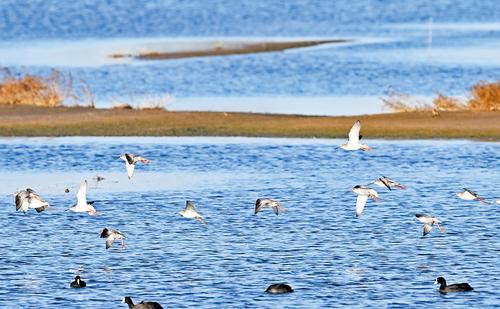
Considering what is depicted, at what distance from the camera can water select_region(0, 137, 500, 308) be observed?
64.3ft

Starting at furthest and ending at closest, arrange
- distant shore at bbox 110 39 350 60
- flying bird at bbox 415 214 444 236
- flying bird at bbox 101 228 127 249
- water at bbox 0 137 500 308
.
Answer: distant shore at bbox 110 39 350 60 < flying bird at bbox 415 214 444 236 < flying bird at bbox 101 228 127 249 < water at bbox 0 137 500 308

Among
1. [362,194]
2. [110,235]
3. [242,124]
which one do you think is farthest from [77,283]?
[242,124]

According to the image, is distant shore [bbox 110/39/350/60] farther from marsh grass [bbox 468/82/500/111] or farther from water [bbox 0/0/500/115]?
marsh grass [bbox 468/82/500/111]

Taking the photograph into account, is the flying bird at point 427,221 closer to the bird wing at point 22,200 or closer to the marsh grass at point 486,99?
the bird wing at point 22,200

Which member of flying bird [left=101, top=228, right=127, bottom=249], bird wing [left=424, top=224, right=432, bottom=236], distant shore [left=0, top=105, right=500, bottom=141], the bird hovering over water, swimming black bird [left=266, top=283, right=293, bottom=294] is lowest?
swimming black bird [left=266, top=283, right=293, bottom=294]

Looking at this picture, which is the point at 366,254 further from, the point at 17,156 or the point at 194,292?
the point at 17,156

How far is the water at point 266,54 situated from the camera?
162 ft

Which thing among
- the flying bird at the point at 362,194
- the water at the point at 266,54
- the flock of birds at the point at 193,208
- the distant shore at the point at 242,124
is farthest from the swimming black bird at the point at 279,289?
the water at the point at 266,54

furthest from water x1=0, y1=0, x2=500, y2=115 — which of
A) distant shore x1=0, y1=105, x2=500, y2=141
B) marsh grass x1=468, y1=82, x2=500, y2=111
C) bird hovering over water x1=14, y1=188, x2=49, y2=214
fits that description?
bird hovering over water x1=14, y1=188, x2=49, y2=214

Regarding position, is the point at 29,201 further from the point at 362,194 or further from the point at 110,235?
the point at 362,194

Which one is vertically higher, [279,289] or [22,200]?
[22,200]

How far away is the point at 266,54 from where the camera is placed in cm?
6612

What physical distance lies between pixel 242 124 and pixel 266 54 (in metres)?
28.1

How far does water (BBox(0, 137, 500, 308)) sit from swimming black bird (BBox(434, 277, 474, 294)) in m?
0.10
